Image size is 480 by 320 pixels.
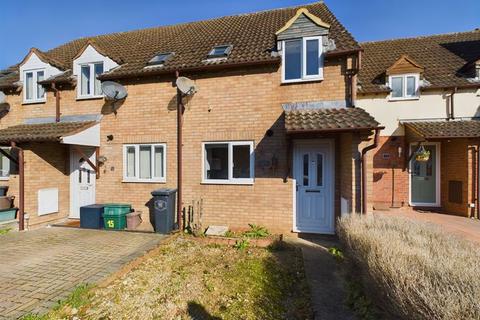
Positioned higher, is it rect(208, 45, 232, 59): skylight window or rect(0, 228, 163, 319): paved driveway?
rect(208, 45, 232, 59): skylight window

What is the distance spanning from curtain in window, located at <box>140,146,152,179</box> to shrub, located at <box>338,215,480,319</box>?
6729 millimetres

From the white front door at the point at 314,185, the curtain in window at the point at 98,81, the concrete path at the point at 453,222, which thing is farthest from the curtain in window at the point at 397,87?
the curtain in window at the point at 98,81

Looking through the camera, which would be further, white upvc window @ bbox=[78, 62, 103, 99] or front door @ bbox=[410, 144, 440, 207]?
front door @ bbox=[410, 144, 440, 207]

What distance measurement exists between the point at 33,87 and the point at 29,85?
1.06ft

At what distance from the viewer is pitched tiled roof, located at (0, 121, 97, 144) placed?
7.88 meters

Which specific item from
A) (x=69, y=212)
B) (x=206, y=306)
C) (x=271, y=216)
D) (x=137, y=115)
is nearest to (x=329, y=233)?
(x=271, y=216)

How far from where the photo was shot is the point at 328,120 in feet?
21.7

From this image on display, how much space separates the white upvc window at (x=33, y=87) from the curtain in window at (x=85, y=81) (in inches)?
68.2

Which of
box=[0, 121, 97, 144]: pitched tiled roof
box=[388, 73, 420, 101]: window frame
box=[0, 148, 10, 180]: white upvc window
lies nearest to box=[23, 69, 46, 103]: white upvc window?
box=[0, 121, 97, 144]: pitched tiled roof

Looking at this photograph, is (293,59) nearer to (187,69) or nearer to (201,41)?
(187,69)

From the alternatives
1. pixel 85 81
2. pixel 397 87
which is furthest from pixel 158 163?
pixel 397 87

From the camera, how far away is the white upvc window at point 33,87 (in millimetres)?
9758

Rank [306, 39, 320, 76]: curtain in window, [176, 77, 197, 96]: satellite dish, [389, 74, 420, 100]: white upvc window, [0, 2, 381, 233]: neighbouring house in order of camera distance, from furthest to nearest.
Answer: [389, 74, 420, 100]: white upvc window < [176, 77, 197, 96]: satellite dish < [306, 39, 320, 76]: curtain in window < [0, 2, 381, 233]: neighbouring house

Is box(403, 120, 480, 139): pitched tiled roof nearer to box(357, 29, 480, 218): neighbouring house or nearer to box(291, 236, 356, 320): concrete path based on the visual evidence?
box(357, 29, 480, 218): neighbouring house
